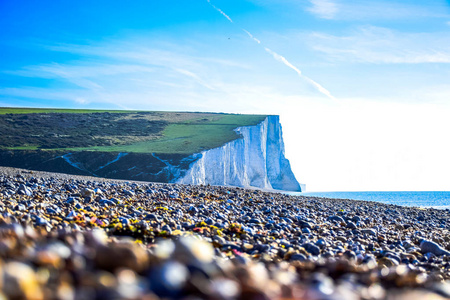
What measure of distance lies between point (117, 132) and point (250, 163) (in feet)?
59.6

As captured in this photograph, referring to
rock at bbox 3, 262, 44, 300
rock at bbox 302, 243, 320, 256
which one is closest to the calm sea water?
rock at bbox 302, 243, 320, 256

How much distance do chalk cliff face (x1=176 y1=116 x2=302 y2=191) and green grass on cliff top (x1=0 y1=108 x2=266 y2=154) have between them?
136 centimetres

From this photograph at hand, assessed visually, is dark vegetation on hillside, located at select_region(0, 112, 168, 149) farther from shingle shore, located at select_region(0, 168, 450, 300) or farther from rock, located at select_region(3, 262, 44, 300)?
rock, located at select_region(3, 262, 44, 300)

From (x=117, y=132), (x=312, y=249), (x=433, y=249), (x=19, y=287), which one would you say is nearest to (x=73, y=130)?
(x=117, y=132)

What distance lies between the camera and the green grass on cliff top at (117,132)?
147ft

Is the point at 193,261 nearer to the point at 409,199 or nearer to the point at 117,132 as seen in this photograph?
the point at 117,132

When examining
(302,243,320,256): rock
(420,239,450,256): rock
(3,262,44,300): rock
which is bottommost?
(420,239,450,256): rock

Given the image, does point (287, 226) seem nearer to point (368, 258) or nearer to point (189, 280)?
point (368, 258)

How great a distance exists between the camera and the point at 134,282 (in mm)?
1959

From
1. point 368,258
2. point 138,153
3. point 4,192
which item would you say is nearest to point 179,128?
point 138,153

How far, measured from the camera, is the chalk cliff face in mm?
45312

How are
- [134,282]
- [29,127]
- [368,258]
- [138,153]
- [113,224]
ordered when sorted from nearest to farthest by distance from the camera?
[134,282] → [368,258] → [113,224] → [138,153] → [29,127]

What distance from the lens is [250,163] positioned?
5747 centimetres

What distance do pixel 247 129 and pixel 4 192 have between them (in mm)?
48924
